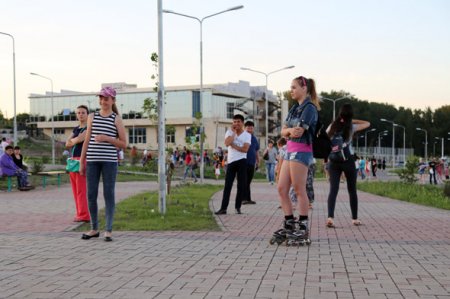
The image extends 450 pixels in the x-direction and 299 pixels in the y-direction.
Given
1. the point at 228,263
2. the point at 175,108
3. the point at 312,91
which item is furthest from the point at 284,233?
the point at 175,108

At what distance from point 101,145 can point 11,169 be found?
1134 centimetres

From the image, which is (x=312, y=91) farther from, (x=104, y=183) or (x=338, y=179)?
(x=104, y=183)

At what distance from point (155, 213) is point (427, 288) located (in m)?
6.29

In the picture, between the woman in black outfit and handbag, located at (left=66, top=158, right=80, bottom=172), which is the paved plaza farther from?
handbag, located at (left=66, top=158, right=80, bottom=172)

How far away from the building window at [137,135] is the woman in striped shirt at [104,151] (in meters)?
84.1

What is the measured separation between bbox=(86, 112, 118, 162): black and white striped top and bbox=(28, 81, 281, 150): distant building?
70.4m

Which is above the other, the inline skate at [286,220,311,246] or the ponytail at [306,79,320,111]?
the ponytail at [306,79,320,111]

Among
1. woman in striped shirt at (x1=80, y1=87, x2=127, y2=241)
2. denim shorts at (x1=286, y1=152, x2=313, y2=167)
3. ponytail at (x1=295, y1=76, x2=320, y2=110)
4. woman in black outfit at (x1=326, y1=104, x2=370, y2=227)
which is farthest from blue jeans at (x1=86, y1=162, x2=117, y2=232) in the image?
woman in black outfit at (x1=326, y1=104, x2=370, y2=227)

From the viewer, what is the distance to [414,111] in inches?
5468

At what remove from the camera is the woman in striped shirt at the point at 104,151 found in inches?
311

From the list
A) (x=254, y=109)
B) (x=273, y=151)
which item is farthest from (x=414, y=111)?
(x=273, y=151)

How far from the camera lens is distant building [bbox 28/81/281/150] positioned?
8625 cm

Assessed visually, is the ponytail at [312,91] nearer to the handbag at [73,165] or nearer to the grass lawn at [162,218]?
the grass lawn at [162,218]

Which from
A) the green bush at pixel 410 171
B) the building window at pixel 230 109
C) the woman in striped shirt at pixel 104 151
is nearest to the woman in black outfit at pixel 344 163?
the woman in striped shirt at pixel 104 151
